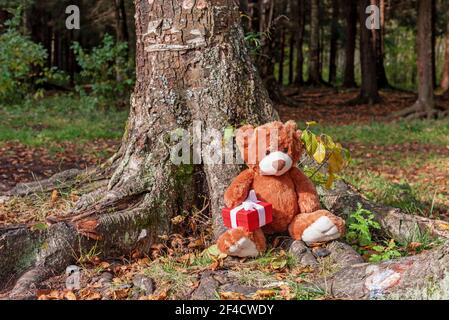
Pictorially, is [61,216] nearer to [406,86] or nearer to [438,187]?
[438,187]

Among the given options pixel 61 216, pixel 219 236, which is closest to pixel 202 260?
pixel 219 236

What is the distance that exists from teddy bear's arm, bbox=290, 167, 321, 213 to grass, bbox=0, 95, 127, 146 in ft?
20.7

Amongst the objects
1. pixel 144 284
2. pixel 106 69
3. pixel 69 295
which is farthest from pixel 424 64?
pixel 69 295

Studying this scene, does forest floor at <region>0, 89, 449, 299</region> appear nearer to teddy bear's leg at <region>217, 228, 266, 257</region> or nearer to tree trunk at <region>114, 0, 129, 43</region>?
teddy bear's leg at <region>217, 228, 266, 257</region>

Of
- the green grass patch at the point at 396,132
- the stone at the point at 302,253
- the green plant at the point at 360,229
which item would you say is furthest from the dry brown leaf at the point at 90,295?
the green grass patch at the point at 396,132

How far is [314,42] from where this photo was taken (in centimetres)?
2333

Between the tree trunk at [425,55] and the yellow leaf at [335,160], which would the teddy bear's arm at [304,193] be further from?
the tree trunk at [425,55]

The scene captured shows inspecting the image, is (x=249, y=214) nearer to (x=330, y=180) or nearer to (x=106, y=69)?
(x=330, y=180)

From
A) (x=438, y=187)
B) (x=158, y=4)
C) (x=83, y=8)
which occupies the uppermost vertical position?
(x=83, y=8)

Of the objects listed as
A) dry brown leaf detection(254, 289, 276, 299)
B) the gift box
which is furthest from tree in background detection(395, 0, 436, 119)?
dry brown leaf detection(254, 289, 276, 299)

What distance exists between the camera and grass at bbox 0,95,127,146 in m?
9.82

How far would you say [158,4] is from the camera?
13.3ft

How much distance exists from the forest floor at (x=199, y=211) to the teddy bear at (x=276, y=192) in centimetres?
13

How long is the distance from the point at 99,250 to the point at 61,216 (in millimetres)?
349
